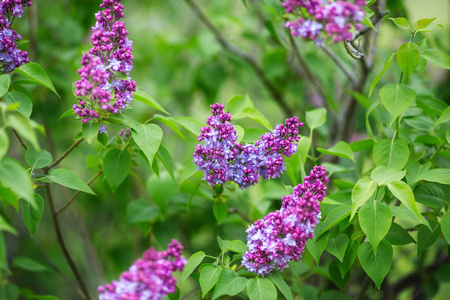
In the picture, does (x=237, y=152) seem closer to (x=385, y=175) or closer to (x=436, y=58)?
(x=385, y=175)

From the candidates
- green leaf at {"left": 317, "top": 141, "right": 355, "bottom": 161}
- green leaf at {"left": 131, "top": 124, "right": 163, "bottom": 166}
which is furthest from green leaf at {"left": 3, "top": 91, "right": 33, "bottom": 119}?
green leaf at {"left": 317, "top": 141, "right": 355, "bottom": 161}

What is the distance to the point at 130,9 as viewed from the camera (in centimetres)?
354

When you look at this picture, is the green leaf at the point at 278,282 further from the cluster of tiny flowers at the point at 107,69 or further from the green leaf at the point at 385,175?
the cluster of tiny flowers at the point at 107,69

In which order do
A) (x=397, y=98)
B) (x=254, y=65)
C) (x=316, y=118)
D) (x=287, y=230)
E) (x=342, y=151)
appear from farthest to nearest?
1. (x=254, y=65)
2. (x=316, y=118)
3. (x=342, y=151)
4. (x=397, y=98)
5. (x=287, y=230)

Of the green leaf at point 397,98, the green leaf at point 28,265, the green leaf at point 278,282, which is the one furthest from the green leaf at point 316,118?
the green leaf at point 28,265

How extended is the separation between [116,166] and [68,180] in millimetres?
125

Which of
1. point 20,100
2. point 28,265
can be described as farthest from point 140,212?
point 20,100

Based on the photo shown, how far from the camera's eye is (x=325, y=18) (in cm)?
91

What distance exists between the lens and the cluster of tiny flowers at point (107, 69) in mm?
1021

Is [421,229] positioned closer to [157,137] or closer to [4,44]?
[157,137]

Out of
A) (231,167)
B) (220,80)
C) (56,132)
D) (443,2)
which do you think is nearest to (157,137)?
→ (231,167)

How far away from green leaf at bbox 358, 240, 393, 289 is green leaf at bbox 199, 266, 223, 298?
14.3 inches

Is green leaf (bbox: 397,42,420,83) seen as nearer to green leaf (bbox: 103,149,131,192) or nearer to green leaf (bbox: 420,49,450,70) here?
green leaf (bbox: 420,49,450,70)

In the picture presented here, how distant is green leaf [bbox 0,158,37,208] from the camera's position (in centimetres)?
86
